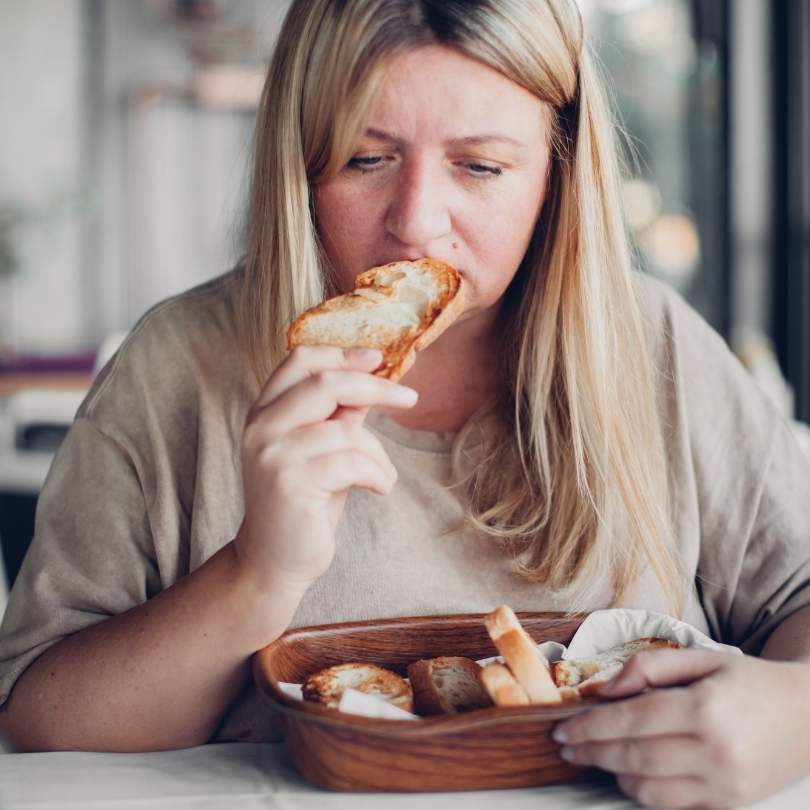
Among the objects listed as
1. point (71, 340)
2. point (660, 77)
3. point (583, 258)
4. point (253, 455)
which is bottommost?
point (71, 340)

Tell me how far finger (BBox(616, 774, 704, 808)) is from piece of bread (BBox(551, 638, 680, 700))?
0.08 metres

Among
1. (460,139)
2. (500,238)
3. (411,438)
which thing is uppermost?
(460,139)

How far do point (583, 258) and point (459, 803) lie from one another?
654mm

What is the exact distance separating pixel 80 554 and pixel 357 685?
0.41 metres

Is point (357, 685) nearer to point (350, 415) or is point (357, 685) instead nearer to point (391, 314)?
point (350, 415)

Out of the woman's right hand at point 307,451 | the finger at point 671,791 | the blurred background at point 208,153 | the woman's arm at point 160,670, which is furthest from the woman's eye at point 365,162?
the blurred background at point 208,153

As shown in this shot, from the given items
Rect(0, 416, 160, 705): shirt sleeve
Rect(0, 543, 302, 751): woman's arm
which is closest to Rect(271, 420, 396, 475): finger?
Rect(0, 543, 302, 751): woman's arm

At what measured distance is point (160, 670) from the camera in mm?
1043

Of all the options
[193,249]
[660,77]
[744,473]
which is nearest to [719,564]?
[744,473]

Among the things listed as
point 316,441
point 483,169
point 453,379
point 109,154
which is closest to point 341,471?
point 316,441

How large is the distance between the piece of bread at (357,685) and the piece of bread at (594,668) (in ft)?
0.45

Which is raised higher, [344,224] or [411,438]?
[344,224]

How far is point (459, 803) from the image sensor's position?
846mm

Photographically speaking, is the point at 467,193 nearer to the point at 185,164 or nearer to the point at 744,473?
the point at 744,473
